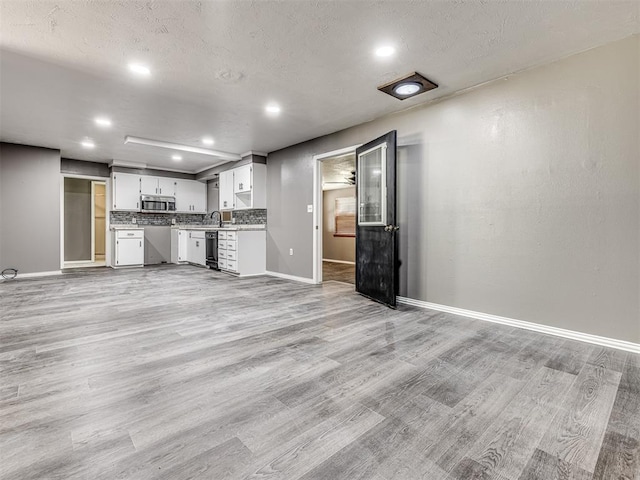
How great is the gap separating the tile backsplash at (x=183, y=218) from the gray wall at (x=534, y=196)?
3.60 metres

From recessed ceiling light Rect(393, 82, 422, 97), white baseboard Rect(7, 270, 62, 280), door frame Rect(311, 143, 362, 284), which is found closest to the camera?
recessed ceiling light Rect(393, 82, 422, 97)

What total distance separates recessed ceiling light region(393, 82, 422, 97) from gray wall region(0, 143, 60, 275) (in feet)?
20.5

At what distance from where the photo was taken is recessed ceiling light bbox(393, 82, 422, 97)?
10.4 feet

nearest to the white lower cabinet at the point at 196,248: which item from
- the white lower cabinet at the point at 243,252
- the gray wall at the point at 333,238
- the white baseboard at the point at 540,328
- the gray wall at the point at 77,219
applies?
the white lower cabinet at the point at 243,252

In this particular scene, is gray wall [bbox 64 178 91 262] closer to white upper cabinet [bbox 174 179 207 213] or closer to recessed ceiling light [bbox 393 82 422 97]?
white upper cabinet [bbox 174 179 207 213]

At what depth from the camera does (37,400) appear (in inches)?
64.3

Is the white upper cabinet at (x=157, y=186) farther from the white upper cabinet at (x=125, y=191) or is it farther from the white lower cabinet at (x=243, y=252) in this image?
the white lower cabinet at (x=243, y=252)

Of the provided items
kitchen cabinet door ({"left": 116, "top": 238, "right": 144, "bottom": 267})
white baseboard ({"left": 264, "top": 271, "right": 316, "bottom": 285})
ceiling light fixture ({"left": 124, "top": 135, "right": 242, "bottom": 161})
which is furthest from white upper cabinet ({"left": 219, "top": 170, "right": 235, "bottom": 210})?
kitchen cabinet door ({"left": 116, "top": 238, "right": 144, "bottom": 267})

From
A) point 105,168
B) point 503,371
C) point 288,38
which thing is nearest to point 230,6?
point 288,38

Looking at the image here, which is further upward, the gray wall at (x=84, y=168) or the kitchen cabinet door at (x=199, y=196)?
→ the gray wall at (x=84, y=168)

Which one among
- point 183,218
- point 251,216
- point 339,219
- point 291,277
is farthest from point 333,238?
point 183,218

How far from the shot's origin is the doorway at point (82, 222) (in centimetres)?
794

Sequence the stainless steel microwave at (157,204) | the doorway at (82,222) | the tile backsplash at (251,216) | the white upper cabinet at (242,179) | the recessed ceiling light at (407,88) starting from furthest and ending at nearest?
the doorway at (82,222), the stainless steel microwave at (157,204), the tile backsplash at (251,216), the white upper cabinet at (242,179), the recessed ceiling light at (407,88)

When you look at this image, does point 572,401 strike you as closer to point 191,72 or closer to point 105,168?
point 191,72
